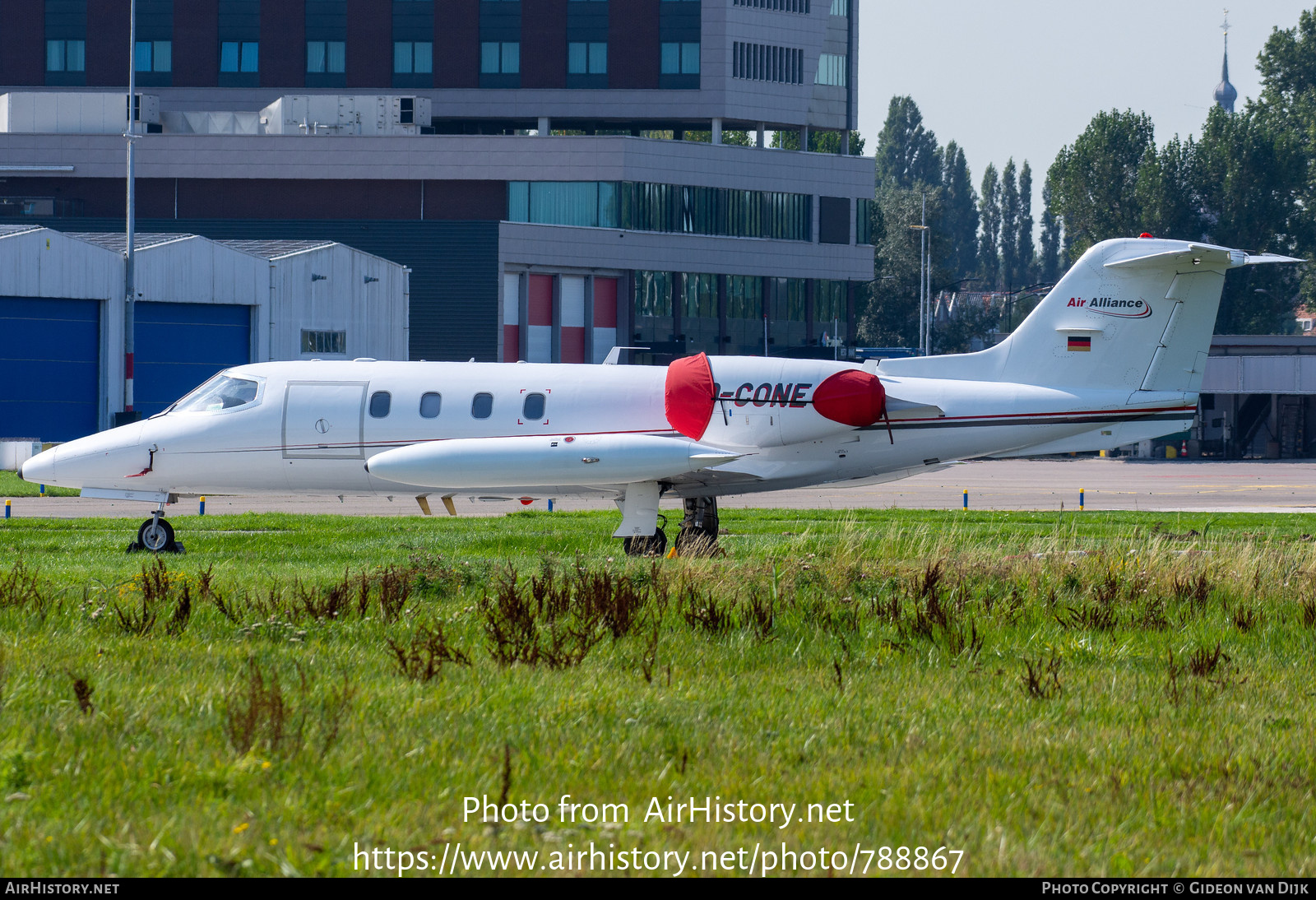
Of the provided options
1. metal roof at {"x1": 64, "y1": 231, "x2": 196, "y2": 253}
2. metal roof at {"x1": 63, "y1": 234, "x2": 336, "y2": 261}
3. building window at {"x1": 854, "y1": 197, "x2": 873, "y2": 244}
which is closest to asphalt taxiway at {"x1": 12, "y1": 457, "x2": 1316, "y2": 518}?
metal roof at {"x1": 64, "y1": 231, "x2": 196, "y2": 253}

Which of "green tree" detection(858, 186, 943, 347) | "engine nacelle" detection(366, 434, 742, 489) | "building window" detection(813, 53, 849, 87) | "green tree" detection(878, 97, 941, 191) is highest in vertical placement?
"green tree" detection(878, 97, 941, 191)

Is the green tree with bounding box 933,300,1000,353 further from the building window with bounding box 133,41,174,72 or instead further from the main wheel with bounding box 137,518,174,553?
the main wheel with bounding box 137,518,174,553

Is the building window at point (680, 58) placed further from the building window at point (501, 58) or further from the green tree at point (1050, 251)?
the green tree at point (1050, 251)

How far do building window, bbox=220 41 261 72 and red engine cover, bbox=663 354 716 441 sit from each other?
2723 inches

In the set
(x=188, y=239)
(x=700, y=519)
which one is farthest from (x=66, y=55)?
(x=700, y=519)

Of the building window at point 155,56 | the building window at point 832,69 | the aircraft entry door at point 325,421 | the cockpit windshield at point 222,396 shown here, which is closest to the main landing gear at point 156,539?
the cockpit windshield at point 222,396

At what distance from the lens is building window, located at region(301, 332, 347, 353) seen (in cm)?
5381

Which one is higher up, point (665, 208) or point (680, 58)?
point (680, 58)

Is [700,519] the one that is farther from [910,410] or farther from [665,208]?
[665,208]

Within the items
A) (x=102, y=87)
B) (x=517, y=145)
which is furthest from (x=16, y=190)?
(x=517, y=145)

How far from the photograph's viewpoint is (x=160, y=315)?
5075 cm

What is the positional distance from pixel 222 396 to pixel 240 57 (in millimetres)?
66847

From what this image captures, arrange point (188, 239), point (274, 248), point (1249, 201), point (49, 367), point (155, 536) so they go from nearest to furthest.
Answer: point (155, 536) → point (49, 367) → point (188, 239) → point (274, 248) → point (1249, 201)

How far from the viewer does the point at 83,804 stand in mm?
6648
